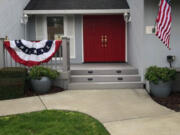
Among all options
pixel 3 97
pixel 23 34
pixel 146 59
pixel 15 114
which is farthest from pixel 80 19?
pixel 15 114

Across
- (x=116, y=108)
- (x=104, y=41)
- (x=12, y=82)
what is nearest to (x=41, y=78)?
(x=12, y=82)

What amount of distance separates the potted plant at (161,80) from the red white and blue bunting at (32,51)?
10.4 feet

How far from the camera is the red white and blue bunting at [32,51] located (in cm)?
761

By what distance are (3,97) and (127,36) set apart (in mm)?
6004

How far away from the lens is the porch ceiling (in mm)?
9703

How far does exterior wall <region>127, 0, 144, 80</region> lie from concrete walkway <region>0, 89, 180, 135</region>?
4.09ft

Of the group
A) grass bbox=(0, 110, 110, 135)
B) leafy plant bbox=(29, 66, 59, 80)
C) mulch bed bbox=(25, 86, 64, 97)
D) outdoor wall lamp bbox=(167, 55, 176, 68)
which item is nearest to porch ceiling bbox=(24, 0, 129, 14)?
outdoor wall lamp bbox=(167, 55, 176, 68)

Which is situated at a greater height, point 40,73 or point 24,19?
point 24,19

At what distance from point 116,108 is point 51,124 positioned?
6.21 ft

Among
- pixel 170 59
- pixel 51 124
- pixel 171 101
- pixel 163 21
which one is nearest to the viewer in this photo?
pixel 51 124

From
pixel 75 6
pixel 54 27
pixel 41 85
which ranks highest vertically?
pixel 75 6

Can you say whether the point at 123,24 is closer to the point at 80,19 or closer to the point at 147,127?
the point at 80,19

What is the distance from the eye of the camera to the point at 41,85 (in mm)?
7188

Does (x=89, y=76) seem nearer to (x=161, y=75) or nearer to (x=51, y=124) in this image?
(x=161, y=75)
